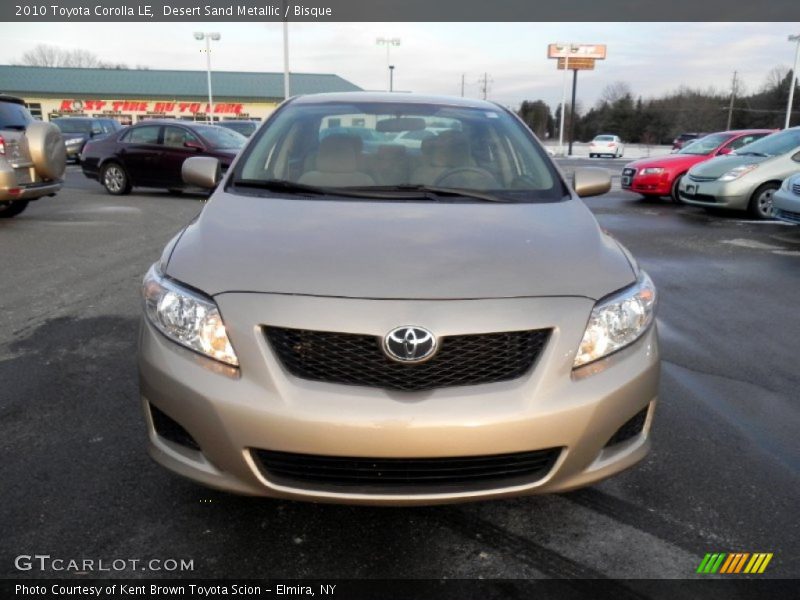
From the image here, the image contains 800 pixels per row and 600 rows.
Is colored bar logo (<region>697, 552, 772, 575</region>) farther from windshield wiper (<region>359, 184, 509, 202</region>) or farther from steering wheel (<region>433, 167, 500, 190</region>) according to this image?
steering wheel (<region>433, 167, 500, 190</region>)

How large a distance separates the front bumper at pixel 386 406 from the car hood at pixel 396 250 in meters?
0.08

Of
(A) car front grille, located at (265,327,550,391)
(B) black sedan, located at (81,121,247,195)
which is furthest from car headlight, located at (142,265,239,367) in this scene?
(B) black sedan, located at (81,121,247,195)

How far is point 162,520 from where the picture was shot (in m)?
2.46

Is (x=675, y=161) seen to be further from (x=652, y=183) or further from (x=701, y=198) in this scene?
(x=701, y=198)

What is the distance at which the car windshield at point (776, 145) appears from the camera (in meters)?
11.1

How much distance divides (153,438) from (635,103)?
3668 inches

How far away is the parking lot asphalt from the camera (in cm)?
227

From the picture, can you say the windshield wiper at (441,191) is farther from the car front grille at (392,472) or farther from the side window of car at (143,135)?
the side window of car at (143,135)

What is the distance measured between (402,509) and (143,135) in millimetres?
13043

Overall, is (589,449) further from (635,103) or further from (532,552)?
→ (635,103)

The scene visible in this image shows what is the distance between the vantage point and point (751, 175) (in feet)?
35.7

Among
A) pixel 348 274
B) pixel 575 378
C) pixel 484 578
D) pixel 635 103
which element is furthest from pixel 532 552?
pixel 635 103

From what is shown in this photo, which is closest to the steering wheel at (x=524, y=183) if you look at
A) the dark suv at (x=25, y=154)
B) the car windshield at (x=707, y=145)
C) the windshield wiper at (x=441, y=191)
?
the windshield wiper at (x=441, y=191)

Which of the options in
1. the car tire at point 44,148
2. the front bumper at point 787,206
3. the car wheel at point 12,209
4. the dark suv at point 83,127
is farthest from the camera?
the dark suv at point 83,127
